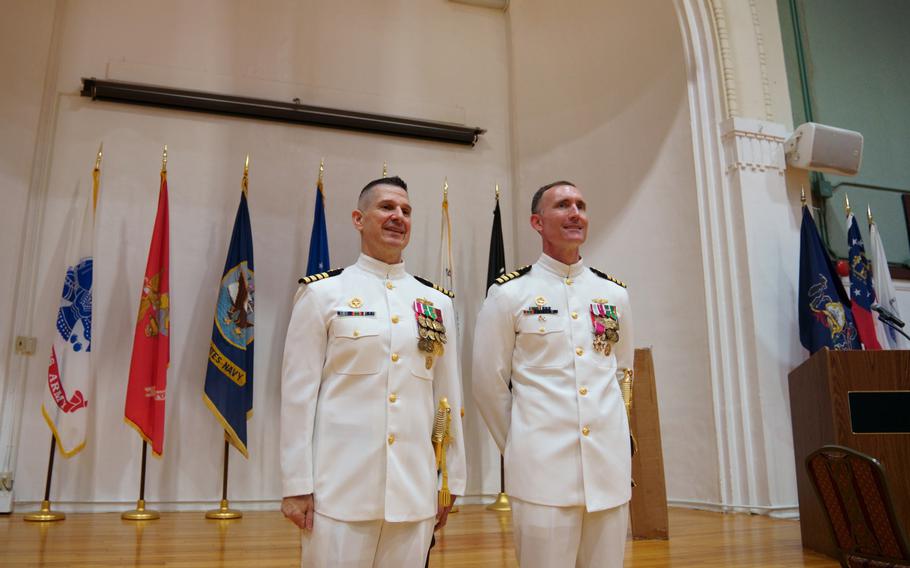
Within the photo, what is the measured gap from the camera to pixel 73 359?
462cm

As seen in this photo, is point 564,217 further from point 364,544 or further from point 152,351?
point 152,351

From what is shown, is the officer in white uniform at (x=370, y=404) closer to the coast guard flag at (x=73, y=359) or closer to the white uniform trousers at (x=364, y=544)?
the white uniform trousers at (x=364, y=544)

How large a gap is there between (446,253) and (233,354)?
1755 millimetres

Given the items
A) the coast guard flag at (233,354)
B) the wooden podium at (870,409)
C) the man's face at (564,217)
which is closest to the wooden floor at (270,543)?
the wooden podium at (870,409)

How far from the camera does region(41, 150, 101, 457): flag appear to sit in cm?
451

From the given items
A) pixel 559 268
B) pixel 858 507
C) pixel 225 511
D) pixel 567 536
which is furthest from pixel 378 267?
pixel 225 511

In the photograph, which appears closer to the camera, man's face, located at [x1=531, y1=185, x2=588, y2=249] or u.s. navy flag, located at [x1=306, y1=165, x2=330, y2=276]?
man's face, located at [x1=531, y1=185, x2=588, y2=249]

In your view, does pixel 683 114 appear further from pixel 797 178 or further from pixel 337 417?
pixel 337 417

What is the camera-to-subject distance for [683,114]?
4.95 m

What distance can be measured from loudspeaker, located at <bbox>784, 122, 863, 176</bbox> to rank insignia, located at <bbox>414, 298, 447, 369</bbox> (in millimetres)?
3806

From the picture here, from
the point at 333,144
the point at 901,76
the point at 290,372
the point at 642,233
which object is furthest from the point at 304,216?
the point at 901,76

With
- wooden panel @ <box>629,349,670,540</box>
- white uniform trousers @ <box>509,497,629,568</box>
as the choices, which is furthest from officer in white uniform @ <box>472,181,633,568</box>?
wooden panel @ <box>629,349,670,540</box>

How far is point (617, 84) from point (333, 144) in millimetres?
2334

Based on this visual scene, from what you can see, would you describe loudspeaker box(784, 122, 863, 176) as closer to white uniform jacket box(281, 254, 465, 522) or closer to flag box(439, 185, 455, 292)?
flag box(439, 185, 455, 292)
